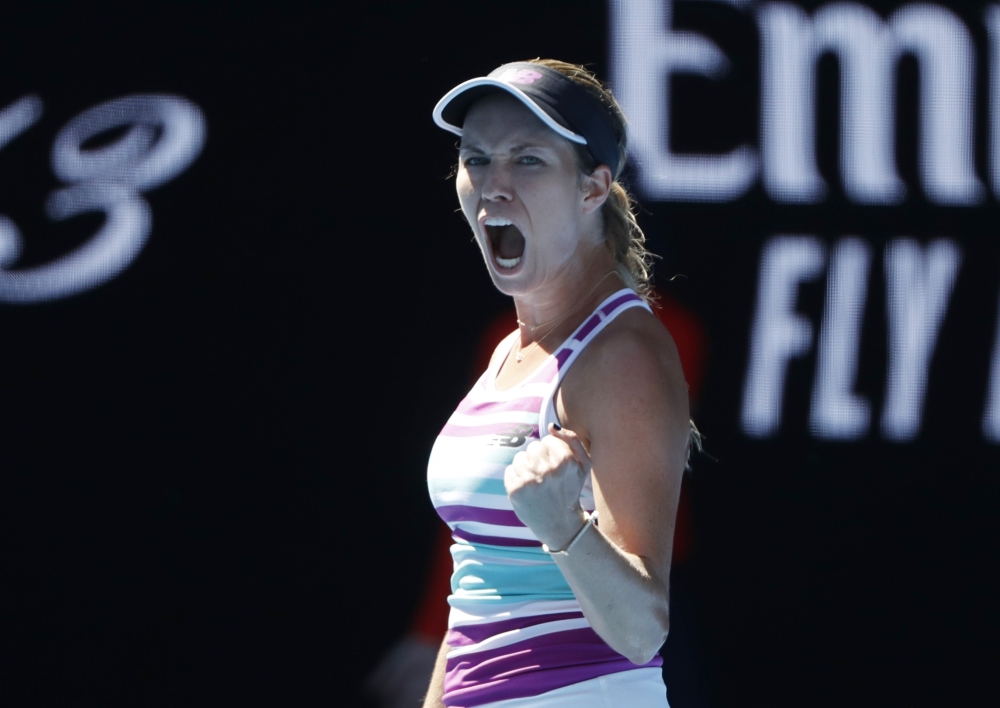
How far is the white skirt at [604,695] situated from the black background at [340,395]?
4.71 feet

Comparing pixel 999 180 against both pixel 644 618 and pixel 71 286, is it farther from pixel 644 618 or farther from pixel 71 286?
pixel 71 286

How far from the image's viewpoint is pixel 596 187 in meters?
1.69

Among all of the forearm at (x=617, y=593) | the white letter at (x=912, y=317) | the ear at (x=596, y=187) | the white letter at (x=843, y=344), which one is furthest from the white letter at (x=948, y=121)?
the forearm at (x=617, y=593)

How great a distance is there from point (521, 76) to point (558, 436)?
581mm

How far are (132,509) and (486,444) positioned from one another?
1635 mm

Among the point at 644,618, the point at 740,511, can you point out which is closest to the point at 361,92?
the point at 740,511

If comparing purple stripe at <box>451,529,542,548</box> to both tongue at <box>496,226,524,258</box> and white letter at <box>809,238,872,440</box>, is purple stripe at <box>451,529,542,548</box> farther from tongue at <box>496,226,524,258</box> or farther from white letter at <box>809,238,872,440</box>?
white letter at <box>809,238,872,440</box>

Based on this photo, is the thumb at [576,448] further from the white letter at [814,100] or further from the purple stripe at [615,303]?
the white letter at [814,100]

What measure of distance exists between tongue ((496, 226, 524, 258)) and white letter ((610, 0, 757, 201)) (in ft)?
3.98

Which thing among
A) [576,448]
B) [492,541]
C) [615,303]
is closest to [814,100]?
[615,303]

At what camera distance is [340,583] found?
2891 mm

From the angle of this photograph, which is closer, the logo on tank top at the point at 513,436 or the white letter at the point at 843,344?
the logo on tank top at the point at 513,436

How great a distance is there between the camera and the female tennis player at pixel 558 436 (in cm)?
130

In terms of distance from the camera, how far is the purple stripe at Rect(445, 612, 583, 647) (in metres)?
1.49
